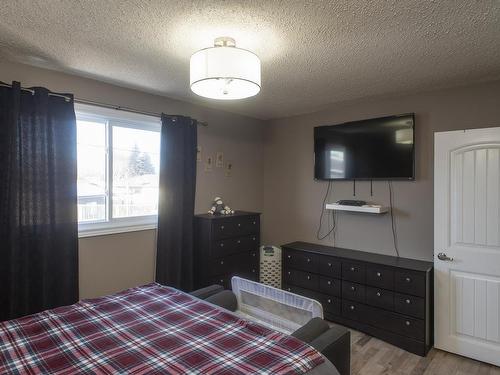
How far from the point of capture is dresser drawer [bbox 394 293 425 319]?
2713 mm

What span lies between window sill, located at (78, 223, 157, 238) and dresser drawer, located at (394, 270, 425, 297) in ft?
8.05

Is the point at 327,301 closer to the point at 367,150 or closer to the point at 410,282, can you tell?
the point at 410,282

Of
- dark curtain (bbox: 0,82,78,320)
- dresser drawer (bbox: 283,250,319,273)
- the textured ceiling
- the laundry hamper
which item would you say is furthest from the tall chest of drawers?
the textured ceiling

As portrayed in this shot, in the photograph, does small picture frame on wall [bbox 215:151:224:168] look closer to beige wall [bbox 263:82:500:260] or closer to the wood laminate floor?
beige wall [bbox 263:82:500:260]

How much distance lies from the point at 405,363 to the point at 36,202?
3.24 meters

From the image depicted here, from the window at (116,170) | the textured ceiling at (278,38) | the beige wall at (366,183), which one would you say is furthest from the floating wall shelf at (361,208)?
the window at (116,170)

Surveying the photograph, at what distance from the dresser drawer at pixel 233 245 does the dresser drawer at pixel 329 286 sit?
86 centimetres

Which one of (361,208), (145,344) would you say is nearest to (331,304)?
(361,208)

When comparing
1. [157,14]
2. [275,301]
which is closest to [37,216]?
[157,14]

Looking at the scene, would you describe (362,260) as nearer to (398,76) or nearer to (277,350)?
(398,76)

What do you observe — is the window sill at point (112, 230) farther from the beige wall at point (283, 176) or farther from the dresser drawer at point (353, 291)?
the dresser drawer at point (353, 291)

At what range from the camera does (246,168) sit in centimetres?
429

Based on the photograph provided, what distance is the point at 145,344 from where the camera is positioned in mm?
1477

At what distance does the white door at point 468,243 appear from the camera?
8.23 feet
